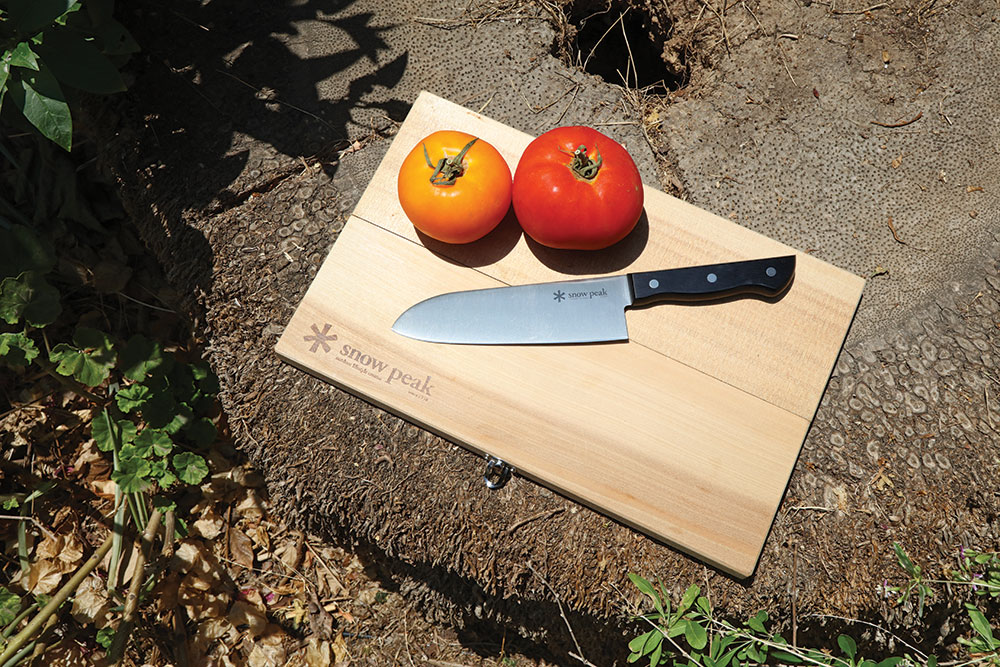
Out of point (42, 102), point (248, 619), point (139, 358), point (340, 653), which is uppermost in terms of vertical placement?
point (42, 102)

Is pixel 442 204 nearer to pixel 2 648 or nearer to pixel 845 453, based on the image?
pixel 845 453

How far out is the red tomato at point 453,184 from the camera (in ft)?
4.04

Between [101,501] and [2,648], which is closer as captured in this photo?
[2,648]

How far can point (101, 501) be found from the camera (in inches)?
71.0

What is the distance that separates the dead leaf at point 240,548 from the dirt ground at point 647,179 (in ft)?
1.51

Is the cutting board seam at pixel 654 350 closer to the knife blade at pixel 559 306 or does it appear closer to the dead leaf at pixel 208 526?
the knife blade at pixel 559 306

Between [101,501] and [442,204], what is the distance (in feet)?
4.52

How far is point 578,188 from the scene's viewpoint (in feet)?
4.05

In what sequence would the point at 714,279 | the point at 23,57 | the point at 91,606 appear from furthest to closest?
the point at 91,606 < the point at 714,279 < the point at 23,57

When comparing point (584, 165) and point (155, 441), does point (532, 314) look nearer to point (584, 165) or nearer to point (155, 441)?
point (584, 165)

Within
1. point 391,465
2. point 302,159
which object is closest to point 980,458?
point 391,465

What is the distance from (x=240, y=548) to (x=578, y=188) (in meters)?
1.43

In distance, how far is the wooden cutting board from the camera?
4.39 feet

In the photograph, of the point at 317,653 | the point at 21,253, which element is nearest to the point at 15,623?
the point at 317,653
